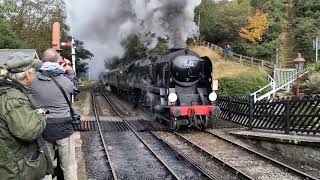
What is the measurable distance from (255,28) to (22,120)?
3368 centimetres

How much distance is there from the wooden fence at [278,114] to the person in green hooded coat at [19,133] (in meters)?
7.42

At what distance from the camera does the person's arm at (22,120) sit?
129 inches

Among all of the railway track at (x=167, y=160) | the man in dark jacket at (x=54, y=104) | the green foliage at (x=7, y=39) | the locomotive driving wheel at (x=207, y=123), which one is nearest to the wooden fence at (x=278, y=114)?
the locomotive driving wheel at (x=207, y=123)

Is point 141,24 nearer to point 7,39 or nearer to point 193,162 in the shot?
point 193,162

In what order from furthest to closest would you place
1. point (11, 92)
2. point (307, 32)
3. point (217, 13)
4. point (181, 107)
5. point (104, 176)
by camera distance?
1. point (217, 13)
2. point (307, 32)
3. point (181, 107)
4. point (104, 176)
5. point (11, 92)

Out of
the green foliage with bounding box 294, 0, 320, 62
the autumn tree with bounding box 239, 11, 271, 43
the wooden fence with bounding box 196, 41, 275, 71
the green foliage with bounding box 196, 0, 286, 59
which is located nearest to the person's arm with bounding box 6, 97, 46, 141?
the wooden fence with bounding box 196, 41, 275, 71

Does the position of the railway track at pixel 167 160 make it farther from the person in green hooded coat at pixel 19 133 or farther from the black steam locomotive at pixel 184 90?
the person in green hooded coat at pixel 19 133

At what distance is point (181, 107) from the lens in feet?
41.4

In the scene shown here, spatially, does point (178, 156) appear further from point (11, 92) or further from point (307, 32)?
point (307, 32)

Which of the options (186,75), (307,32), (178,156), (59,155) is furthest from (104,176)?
(307,32)

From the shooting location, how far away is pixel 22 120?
3.30 meters

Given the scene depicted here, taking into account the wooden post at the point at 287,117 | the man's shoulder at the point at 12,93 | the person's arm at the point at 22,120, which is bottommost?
the wooden post at the point at 287,117

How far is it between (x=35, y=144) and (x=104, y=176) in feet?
14.8

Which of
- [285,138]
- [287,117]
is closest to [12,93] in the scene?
[285,138]
